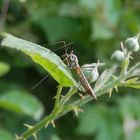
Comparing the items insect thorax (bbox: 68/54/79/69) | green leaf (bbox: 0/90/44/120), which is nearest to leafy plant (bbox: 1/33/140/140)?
insect thorax (bbox: 68/54/79/69)

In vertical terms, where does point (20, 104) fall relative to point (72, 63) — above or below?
below

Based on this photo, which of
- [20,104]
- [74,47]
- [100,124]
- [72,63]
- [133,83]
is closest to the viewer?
[133,83]

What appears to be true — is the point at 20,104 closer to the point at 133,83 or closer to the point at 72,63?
the point at 72,63

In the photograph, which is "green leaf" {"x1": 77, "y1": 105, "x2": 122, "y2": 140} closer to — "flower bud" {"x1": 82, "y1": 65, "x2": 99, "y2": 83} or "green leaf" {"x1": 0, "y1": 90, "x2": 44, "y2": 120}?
"green leaf" {"x1": 0, "y1": 90, "x2": 44, "y2": 120}

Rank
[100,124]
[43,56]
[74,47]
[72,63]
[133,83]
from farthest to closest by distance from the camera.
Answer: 1. [74,47]
2. [100,124]
3. [72,63]
4. [133,83]
5. [43,56]

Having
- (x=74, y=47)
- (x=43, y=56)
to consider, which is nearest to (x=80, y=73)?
(x=43, y=56)

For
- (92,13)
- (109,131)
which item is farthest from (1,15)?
(109,131)

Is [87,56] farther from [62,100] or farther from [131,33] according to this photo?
[62,100]

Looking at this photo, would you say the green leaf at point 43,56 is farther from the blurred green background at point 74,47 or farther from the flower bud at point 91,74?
the blurred green background at point 74,47
